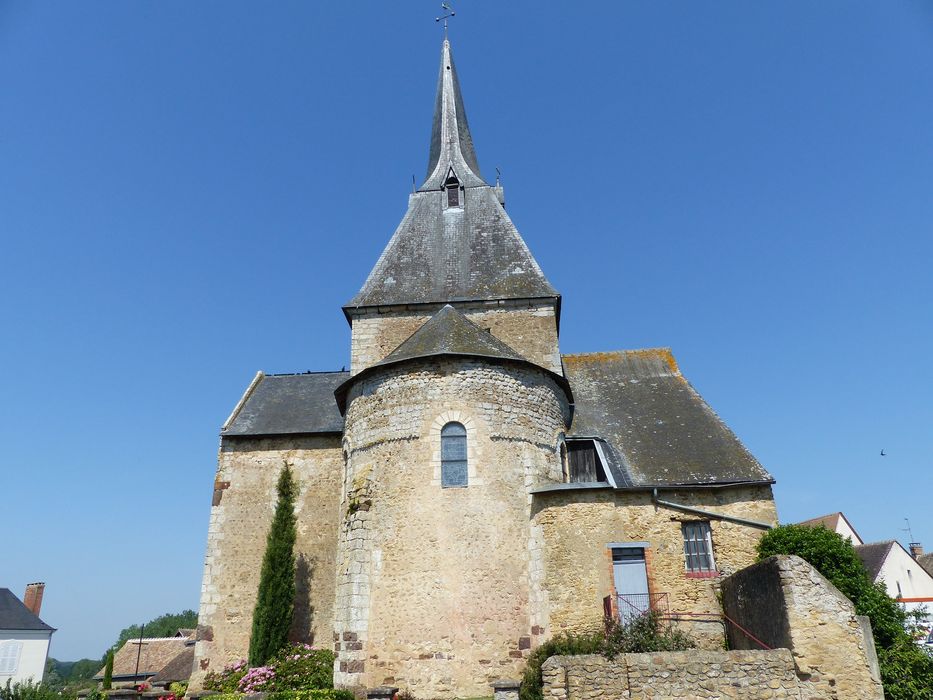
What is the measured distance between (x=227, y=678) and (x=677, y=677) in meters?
10.7

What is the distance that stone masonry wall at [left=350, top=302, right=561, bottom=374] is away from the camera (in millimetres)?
15667

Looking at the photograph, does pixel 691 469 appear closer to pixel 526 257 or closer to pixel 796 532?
pixel 796 532

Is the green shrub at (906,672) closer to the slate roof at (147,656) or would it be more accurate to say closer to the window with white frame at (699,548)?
the window with white frame at (699,548)

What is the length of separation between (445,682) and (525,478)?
389cm

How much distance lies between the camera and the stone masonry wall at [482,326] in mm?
15667

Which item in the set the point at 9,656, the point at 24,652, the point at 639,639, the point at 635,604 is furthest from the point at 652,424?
the point at 9,656

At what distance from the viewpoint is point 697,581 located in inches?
501

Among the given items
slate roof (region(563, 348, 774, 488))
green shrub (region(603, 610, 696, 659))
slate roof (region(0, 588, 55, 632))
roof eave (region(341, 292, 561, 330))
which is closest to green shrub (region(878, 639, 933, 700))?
green shrub (region(603, 610, 696, 659))

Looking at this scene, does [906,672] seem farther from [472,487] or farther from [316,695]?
[316,695]

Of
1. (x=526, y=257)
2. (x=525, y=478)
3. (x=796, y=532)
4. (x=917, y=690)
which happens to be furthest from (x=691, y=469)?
(x=526, y=257)

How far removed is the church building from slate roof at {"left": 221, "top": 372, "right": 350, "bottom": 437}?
9 centimetres

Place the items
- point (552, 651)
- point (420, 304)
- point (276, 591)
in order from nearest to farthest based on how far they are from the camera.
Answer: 1. point (552, 651)
2. point (276, 591)
3. point (420, 304)

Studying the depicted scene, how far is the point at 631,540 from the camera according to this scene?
13.0 metres

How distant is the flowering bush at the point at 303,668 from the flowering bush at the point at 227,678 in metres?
1.17
